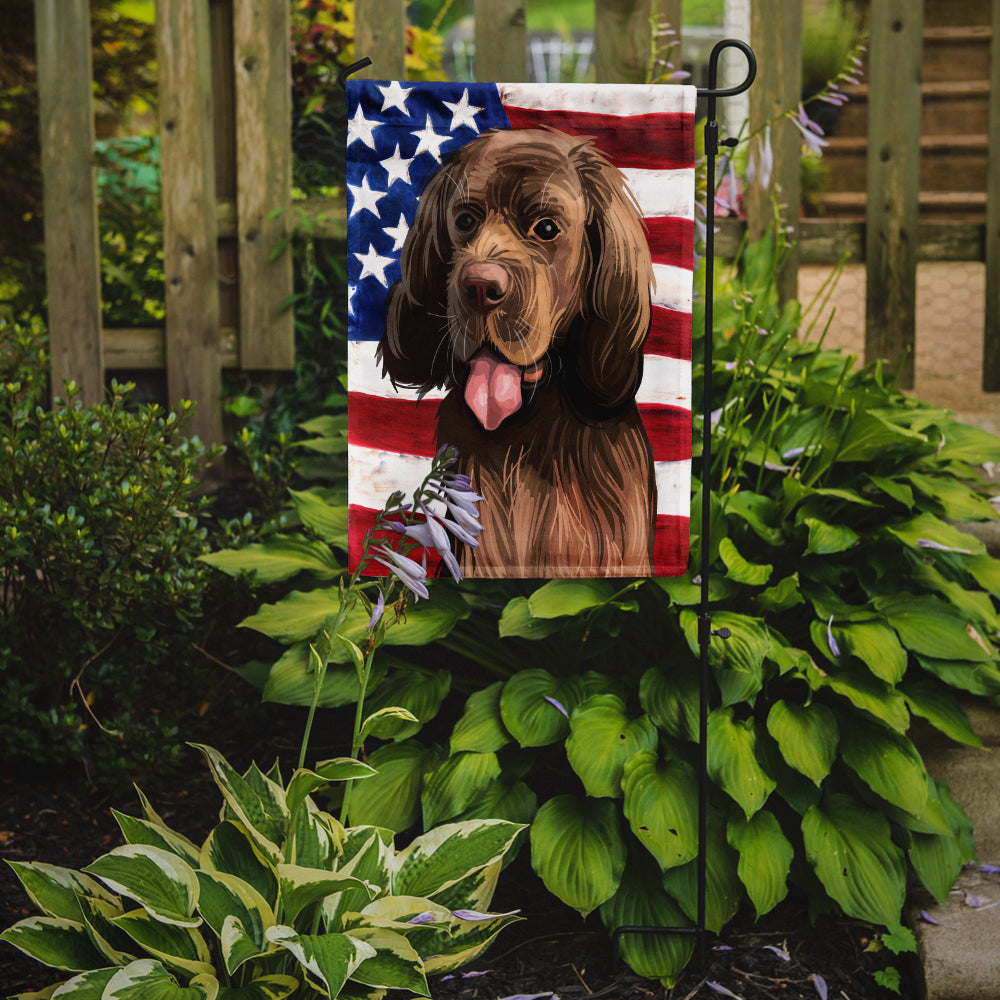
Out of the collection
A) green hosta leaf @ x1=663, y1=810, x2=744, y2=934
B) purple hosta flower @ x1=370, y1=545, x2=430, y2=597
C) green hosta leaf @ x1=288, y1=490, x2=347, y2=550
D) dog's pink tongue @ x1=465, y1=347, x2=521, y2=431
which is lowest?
green hosta leaf @ x1=663, y1=810, x2=744, y2=934

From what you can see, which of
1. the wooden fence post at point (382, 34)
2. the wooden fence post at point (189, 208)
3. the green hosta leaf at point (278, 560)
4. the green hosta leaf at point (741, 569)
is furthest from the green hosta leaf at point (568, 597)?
the wooden fence post at point (382, 34)

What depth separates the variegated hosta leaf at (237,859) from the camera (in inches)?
68.9

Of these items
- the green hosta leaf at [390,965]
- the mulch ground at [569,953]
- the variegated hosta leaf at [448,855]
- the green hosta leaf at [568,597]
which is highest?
the green hosta leaf at [568,597]

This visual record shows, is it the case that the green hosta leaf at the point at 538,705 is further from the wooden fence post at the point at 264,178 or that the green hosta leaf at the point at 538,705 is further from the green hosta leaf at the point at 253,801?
the wooden fence post at the point at 264,178

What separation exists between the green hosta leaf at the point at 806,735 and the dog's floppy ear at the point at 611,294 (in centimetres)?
75

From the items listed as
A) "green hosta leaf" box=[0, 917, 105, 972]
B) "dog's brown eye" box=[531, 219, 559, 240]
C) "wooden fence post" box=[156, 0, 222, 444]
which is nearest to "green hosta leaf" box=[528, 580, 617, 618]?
"dog's brown eye" box=[531, 219, 559, 240]

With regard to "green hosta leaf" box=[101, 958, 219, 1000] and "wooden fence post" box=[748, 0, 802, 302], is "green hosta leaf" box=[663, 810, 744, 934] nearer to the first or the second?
"green hosta leaf" box=[101, 958, 219, 1000]

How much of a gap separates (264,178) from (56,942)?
258cm

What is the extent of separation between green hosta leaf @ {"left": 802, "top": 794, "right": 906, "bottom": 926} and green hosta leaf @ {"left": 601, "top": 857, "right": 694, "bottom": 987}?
306 mm

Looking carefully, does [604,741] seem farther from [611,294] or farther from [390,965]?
[611,294]

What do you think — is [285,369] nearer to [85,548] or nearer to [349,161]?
[85,548]

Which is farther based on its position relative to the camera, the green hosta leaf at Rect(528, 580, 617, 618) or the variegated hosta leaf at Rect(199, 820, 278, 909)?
the green hosta leaf at Rect(528, 580, 617, 618)

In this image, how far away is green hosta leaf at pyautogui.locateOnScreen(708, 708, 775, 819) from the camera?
6.50 feet

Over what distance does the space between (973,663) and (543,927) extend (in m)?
1.14
